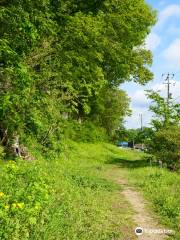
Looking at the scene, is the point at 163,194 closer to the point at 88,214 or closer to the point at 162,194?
Result: the point at 162,194

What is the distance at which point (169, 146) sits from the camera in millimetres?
26984

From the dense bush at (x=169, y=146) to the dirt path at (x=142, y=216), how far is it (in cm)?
964

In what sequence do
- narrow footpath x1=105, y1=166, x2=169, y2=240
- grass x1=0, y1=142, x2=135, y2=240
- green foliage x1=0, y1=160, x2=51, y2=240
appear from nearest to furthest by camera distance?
green foliage x1=0, y1=160, x2=51, y2=240, grass x1=0, y1=142, x2=135, y2=240, narrow footpath x1=105, y1=166, x2=169, y2=240

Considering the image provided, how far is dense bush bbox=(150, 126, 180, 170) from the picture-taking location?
26344mm

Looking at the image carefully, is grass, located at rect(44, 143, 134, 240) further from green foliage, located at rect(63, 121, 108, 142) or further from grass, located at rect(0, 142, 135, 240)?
green foliage, located at rect(63, 121, 108, 142)

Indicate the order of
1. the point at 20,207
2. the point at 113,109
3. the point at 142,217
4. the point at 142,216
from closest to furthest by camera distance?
the point at 20,207 < the point at 142,217 < the point at 142,216 < the point at 113,109

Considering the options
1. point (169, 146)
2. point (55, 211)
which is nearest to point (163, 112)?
point (169, 146)

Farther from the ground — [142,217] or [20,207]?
[20,207]

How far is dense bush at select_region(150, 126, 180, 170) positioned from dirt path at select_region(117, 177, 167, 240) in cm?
964

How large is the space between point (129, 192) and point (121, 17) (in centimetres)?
1277

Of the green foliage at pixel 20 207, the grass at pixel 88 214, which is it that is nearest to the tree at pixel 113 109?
the grass at pixel 88 214

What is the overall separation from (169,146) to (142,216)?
1528 cm

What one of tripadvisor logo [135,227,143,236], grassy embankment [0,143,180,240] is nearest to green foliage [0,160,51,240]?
grassy embankment [0,143,180,240]

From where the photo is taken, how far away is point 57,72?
20.9 metres
